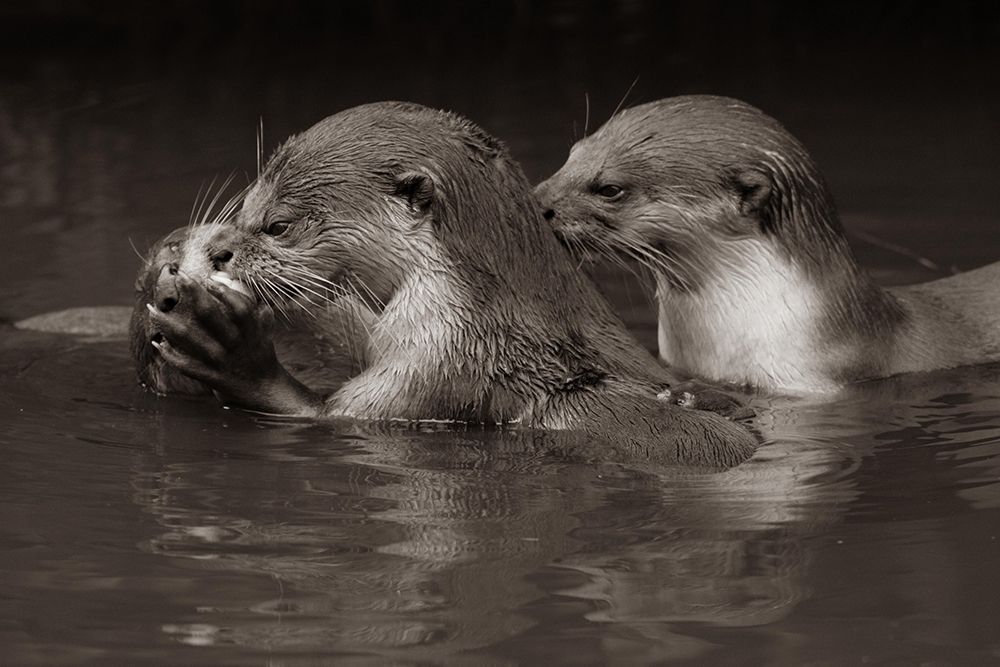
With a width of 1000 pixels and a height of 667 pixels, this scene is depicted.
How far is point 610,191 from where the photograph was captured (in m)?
4.99

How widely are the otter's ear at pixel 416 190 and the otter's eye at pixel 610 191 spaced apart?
2.74ft

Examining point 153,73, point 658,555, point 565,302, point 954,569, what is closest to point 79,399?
point 565,302

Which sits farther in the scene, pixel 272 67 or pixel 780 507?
pixel 272 67

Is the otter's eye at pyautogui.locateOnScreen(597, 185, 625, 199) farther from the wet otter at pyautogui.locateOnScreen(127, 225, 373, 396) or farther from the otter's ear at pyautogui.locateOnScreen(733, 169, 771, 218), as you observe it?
Answer: the wet otter at pyautogui.locateOnScreen(127, 225, 373, 396)

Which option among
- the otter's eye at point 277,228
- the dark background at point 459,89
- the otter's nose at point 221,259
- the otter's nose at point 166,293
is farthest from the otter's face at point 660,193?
the dark background at point 459,89

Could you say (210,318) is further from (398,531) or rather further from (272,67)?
(272,67)

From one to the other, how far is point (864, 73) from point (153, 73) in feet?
13.8

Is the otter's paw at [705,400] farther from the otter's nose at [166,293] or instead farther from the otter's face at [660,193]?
the otter's nose at [166,293]

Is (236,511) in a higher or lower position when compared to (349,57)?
lower

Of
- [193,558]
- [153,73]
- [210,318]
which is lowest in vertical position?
[193,558]

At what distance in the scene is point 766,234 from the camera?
500 centimetres

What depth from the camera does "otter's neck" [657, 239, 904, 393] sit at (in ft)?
16.4

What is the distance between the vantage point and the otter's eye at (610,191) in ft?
16.3

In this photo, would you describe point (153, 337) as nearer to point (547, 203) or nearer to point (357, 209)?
point (357, 209)
